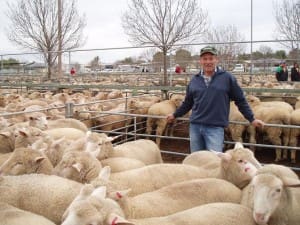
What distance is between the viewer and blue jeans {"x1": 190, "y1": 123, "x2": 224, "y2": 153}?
4.65 m

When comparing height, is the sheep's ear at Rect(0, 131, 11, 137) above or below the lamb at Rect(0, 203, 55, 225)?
above

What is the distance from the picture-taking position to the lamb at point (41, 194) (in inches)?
119

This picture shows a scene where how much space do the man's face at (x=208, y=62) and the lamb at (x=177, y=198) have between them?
1586 mm

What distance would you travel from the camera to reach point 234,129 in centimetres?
827

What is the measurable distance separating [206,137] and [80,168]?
6.13 feet

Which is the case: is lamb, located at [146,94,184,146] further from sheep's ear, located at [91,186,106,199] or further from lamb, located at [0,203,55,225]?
lamb, located at [0,203,55,225]

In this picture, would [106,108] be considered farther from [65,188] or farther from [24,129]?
[65,188]

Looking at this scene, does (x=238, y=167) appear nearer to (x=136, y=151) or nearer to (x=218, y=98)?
(x=218, y=98)

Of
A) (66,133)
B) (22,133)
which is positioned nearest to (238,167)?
(22,133)

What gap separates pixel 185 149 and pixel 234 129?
4.24 feet

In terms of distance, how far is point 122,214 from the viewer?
2617 mm

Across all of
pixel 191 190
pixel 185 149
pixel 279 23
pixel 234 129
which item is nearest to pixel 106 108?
pixel 185 149

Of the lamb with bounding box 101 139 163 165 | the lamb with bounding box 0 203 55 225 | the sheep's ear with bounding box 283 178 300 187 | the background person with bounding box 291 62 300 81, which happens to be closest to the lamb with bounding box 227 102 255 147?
the lamb with bounding box 101 139 163 165

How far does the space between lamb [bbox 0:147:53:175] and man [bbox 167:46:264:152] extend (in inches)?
79.3
